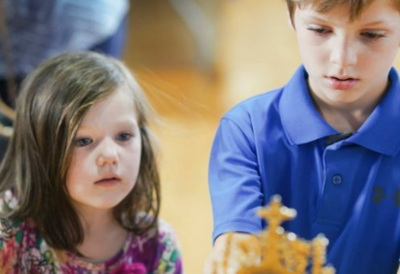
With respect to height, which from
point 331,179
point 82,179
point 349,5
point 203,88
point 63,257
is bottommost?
point 203,88

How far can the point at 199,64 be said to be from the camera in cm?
398

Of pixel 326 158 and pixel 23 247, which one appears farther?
pixel 23 247

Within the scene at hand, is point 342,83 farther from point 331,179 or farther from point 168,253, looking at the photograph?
point 168,253

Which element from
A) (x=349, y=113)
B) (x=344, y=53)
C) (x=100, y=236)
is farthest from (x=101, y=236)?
(x=344, y=53)

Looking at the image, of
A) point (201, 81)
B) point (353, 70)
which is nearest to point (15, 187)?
point (353, 70)

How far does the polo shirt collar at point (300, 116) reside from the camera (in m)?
1.23

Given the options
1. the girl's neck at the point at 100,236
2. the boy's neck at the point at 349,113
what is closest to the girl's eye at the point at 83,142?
the girl's neck at the point at 100,236

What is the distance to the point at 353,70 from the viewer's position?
1.14 meters

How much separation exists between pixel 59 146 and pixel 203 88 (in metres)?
2.31

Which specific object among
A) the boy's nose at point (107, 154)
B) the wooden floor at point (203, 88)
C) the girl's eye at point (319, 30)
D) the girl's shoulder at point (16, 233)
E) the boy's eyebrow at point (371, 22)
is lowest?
the wooden floor at point (203, 88)

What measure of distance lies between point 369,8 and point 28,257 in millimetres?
759

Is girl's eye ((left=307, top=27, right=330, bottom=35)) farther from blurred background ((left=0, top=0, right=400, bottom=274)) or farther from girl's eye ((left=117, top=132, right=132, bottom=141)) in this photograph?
blurred background ((left=0, top=0, right=400, bottom=274))

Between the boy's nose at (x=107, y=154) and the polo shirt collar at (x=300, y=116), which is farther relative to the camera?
the boy's nose at (x=107, y=154)

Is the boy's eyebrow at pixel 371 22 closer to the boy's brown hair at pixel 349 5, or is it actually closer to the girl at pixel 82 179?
the boy's brown hair at pixel 349 5
